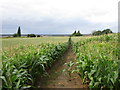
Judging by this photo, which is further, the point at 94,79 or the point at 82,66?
the point at 82,66

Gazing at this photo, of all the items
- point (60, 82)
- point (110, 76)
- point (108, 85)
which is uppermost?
point (110, 76)

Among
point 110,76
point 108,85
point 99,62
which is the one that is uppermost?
point 99,62


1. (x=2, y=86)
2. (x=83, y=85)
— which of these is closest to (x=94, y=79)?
(x=83, y=85)

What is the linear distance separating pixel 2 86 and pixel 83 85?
178cm

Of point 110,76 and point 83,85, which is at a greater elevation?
point 110,76

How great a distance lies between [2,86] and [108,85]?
1728 millimetres

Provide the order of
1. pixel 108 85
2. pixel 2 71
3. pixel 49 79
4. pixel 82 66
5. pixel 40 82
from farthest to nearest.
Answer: pixel 49 79, pixel 40 82, pixel 82 66, pixel 108 85, pixel 2 71

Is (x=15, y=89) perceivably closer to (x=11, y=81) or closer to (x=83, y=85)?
(x=11, y=81)

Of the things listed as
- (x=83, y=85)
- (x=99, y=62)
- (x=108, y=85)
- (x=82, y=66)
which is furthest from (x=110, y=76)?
(x=83, y=85)

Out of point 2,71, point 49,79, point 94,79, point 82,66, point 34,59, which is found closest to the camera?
point 2,71

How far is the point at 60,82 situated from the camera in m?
3.57

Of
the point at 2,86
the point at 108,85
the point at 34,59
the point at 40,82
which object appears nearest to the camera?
the point at 2,86

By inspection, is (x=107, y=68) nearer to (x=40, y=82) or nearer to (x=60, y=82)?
(x=60, y=82)

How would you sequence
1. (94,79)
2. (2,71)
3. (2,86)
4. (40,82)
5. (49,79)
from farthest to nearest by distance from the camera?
1. (49,79)
2. (40,82)
3. (94,79)
4. (2,71)
5. (2,86)
